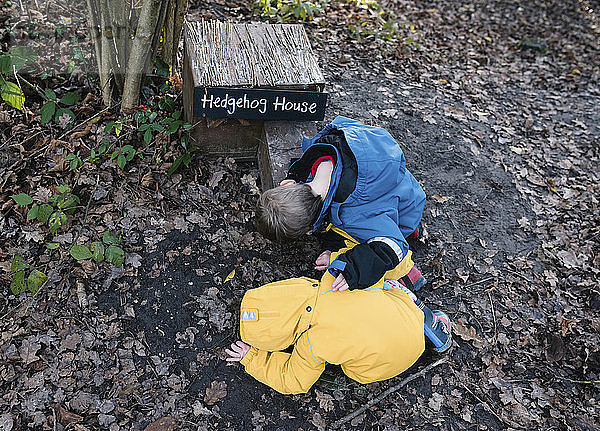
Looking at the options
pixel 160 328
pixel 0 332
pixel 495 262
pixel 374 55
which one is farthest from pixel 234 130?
pixel 374 55

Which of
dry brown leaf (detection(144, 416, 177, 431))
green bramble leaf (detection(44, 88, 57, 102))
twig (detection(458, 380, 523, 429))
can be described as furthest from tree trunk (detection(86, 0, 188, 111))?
twig (detection(458, 380, 523, 429))

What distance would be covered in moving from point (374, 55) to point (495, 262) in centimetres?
323

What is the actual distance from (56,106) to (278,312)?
2.87 meters

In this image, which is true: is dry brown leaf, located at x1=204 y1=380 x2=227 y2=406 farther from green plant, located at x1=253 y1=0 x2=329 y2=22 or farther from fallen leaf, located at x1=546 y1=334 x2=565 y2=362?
green plant, located at x1=253 y1=0 x2=329 y2=22

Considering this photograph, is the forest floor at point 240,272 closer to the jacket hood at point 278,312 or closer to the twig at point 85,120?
the twig at point 85,120

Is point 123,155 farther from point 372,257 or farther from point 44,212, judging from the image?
point 372,257

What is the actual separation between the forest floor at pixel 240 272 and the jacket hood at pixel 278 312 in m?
0.51

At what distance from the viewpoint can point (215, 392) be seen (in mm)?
3250

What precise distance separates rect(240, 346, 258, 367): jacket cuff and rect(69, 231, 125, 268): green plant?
112 cm

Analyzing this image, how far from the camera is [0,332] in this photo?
126 inches

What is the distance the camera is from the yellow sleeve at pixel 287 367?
3.07 m

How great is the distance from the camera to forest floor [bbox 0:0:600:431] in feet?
10.5

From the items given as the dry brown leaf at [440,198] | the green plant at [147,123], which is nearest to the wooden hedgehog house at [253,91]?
the green plant at [147,123]

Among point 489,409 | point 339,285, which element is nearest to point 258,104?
point 339,285
